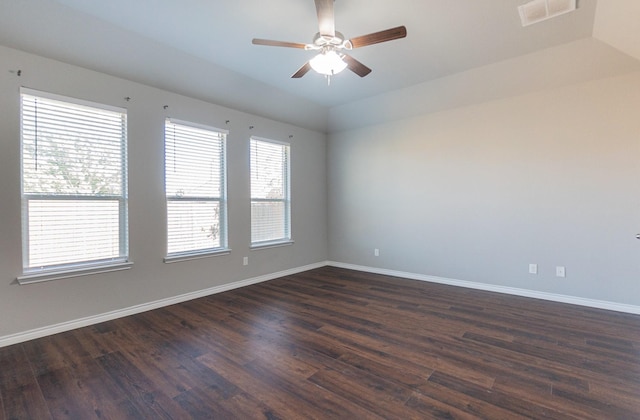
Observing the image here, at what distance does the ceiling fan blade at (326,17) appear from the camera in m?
2.11

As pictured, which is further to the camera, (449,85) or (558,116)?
(449,85)

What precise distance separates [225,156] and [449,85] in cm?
320

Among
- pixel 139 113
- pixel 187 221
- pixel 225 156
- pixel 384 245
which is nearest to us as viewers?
pixel 139 113

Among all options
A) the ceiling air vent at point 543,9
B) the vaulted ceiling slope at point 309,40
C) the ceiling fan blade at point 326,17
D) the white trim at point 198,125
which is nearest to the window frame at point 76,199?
the vaulted ceiling slope at point 309,40

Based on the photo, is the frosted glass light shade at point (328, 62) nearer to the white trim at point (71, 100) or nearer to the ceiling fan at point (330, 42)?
the ceiling fan at point (330, 42)

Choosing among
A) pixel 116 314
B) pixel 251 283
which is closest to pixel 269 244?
pixel 251 283

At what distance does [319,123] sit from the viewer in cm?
554

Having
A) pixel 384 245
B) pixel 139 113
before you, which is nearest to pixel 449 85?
pixel 384 245

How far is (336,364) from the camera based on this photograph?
7.59 ft

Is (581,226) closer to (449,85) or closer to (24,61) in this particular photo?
(449,85)

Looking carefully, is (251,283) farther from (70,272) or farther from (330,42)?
(330,42)

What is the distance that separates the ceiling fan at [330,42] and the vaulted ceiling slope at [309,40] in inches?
14.5

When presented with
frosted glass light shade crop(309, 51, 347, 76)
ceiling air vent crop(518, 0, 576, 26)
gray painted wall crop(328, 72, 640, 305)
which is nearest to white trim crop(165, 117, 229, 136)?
frosted glass light shade crop(309, 51, 347, 76)

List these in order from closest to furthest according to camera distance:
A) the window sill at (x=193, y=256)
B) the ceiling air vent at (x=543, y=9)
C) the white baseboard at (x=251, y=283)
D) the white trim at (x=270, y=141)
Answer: the ceiling air vent at (x=543, y=9) → the white baseboard at (x=251, y=283) → the window sill at (x=193, y=256) → the white trim at (x=270, y=141)
